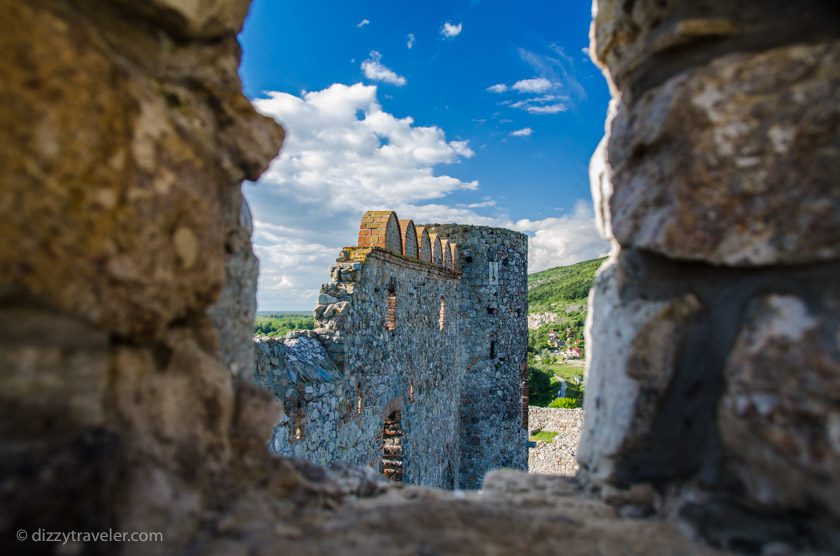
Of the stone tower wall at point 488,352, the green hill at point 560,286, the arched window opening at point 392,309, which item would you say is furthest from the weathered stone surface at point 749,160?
the green hill at point 560,286

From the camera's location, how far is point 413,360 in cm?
887

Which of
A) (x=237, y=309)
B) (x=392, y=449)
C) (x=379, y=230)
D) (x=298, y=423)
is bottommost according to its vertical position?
(x=392, y=449)

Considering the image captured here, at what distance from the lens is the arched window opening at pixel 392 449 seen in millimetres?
8023

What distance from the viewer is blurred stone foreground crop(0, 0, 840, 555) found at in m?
1.09

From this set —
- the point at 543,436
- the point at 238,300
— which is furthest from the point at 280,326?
the point at 238,300

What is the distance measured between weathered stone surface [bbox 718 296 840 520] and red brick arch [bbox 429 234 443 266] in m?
8.72

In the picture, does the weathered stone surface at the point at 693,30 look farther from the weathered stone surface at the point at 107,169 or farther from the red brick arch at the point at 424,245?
the red brick arch at the point at 424,245

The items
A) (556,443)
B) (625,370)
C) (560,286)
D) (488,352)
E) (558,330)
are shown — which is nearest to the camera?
(625,370)

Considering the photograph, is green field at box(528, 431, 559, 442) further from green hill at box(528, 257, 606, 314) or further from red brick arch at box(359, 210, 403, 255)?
green hill at box(528, 257, 606, 314)

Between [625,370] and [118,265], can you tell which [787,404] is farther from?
[118,265]

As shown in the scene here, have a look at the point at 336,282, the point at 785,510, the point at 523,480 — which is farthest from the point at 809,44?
the point at 336,282

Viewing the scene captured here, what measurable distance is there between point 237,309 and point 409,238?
268 inches

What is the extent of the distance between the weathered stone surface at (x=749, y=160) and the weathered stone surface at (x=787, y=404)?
158 mm

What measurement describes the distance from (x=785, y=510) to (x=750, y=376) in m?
0.32
